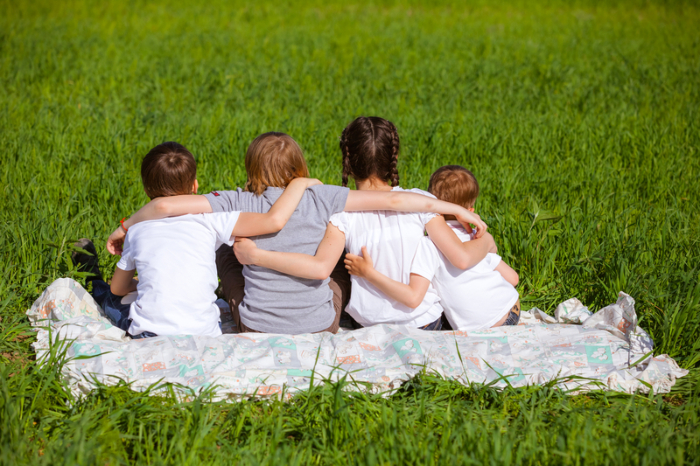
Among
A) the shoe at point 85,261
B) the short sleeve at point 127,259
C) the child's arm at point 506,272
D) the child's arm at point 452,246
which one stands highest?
the child's arm at point 452,246

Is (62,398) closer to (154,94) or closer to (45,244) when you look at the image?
(45,244)

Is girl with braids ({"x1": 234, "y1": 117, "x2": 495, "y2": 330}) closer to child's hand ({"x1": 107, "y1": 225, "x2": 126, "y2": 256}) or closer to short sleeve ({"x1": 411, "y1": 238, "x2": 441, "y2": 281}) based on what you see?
short sleeve ({"x1": 411, "y1": 238, "x2": 441, "y2": 281})

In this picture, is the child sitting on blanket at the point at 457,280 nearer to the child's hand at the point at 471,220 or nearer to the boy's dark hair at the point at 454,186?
the boy's dark hair at the point at 454,186

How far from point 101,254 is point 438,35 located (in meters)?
9.12

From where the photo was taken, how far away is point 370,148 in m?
2.77

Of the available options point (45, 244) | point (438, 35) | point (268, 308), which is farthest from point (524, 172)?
point (438, 35)

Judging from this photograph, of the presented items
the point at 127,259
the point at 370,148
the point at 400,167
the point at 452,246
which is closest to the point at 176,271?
the point at 127,259

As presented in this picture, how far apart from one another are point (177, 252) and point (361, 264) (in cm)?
89

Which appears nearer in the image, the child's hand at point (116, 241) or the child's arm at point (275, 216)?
the child's arm at point (275, 216)

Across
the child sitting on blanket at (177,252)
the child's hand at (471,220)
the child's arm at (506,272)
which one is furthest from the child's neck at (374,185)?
the child's arm at (506,272)

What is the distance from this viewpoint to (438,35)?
10.9 meters

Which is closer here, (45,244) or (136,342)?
(136,342)

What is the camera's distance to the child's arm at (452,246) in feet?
8.94

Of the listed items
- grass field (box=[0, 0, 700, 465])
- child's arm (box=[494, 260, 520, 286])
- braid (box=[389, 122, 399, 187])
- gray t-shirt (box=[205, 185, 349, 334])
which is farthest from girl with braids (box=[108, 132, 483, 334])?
grass field (box=[0, 0, 700, 465])
